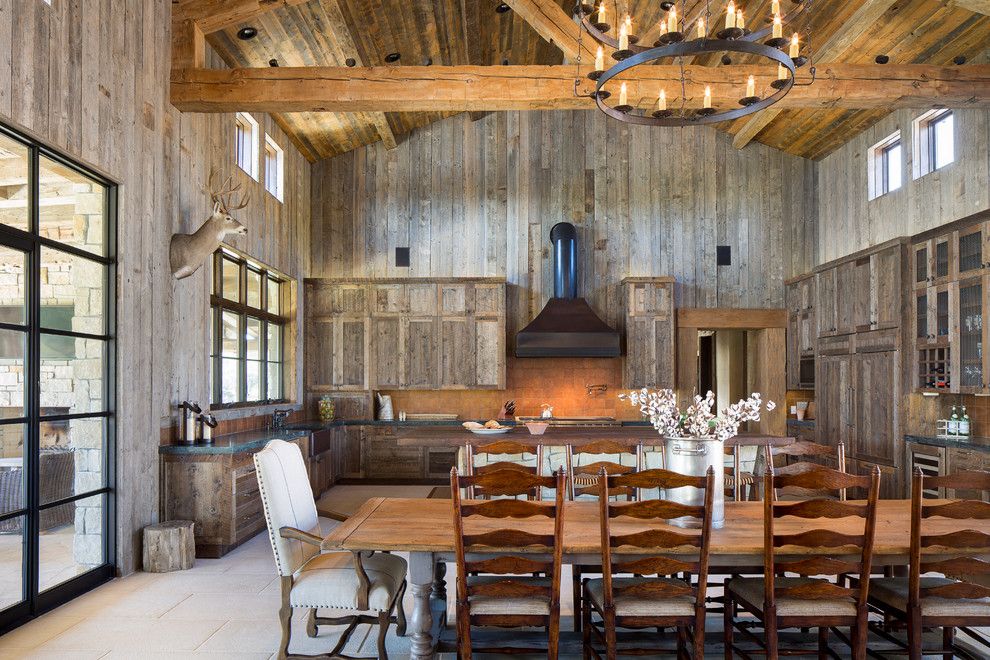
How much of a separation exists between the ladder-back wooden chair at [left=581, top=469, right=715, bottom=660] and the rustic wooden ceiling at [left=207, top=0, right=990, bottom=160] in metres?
4.19

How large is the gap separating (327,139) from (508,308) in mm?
3169

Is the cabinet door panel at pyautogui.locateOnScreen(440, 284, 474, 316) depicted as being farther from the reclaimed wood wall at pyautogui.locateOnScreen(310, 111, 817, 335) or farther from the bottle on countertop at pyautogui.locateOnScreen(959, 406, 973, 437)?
the bottle on countertop at pyautogui.locateOnScreen(959, 406, 973, 437)

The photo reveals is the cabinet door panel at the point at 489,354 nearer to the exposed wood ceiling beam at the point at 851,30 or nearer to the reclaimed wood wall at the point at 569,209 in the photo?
the reclaimed wood wall at the point at 569,209

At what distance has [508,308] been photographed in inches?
374

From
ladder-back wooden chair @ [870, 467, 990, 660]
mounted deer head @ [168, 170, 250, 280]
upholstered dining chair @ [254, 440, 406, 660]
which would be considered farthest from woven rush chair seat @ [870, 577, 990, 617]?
mounted deer head @ [168, 170, 250, 280]

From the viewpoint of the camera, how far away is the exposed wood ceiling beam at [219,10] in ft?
18.2

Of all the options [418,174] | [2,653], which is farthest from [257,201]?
[2,653]

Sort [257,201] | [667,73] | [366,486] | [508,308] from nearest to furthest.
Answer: [667,73] < [257,201] < [366,486] < [508,308]

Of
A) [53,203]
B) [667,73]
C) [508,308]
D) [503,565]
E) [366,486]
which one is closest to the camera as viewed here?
[503,565]

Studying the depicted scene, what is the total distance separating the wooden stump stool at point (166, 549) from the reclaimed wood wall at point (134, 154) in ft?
0.36

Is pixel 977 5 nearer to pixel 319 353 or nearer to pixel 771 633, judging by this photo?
pixel 771 633

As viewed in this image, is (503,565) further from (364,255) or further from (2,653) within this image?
(364,255)

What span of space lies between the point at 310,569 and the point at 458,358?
19.1 feet

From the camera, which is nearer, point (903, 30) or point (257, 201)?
point (903, 30)
